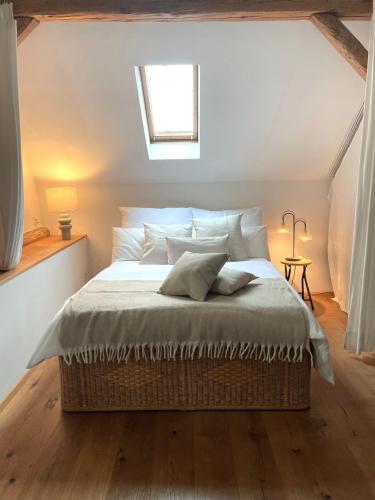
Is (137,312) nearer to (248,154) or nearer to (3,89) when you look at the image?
(3,89)

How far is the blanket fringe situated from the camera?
216cm

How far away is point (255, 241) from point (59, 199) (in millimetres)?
1853

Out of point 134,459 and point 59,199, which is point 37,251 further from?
point 134,459

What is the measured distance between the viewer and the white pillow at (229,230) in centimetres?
351

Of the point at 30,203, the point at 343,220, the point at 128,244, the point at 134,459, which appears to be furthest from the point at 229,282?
the point at 30,203

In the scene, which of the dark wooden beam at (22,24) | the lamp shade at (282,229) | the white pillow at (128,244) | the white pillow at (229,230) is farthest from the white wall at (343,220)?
the dark wooden beam at (22,24)

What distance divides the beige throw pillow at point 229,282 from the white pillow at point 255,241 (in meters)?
1.08

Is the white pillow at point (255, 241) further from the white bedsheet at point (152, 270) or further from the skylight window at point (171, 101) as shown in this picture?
the skylight window at point (171, 101)

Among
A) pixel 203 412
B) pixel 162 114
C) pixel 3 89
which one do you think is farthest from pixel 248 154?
pixel 203 412

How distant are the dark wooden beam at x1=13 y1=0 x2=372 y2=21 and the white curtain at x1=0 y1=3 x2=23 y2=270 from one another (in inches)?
8.1

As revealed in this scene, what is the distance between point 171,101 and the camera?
3.72 m

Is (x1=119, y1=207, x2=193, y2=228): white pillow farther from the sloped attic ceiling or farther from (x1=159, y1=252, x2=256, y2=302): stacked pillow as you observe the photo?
(x1=159, y1=252, x2=256, y2=302): stacked pillow

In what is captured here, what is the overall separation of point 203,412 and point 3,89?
2194mm

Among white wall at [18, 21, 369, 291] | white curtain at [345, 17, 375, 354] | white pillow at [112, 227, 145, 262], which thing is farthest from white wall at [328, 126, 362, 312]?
white pillow at [112, 227, 145, 262]
